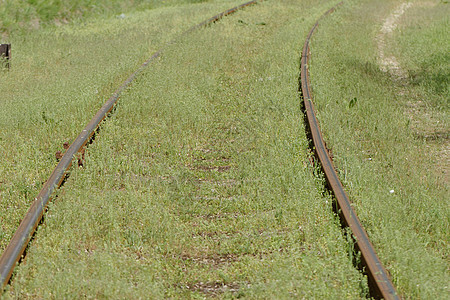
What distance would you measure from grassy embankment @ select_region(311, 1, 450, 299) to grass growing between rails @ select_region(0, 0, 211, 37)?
7.94m

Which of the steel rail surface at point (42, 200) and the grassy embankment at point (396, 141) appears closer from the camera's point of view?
the steel rail surface at point (42, 200)

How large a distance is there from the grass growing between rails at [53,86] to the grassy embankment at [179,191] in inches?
1.4

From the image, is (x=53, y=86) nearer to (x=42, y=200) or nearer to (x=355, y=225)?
(x=42, y=200)

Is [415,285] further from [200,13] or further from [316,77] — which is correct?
[200,13]

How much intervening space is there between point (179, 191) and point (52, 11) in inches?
547

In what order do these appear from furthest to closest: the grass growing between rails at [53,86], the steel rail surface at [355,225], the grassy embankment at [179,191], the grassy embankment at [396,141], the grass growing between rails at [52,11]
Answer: the grass growing between rails at [52,11]
the grass growing between rails at [53,86]
the grassy embankment at [396,141]
the grassy embankment at [179,191]
the steel rail surface at [355,225]

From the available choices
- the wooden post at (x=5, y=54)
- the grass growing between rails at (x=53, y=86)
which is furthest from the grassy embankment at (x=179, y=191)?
the wooden post at (x=5, y=54)

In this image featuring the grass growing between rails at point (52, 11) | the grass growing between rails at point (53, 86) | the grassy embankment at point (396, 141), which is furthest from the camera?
Answer: the grass growing between rails at point (52, 11)

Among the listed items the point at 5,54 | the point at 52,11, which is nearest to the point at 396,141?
the point at 5,54

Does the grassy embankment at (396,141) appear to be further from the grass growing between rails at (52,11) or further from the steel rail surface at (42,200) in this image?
the grass growing between rails at (52,11)

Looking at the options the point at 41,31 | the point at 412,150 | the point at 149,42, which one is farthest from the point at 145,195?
the point at 41,31

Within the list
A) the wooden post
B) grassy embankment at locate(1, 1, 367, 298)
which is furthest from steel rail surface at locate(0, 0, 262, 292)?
the wooden post

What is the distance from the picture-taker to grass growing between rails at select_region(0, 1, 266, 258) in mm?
5684

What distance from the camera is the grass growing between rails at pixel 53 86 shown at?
18.6 ft
